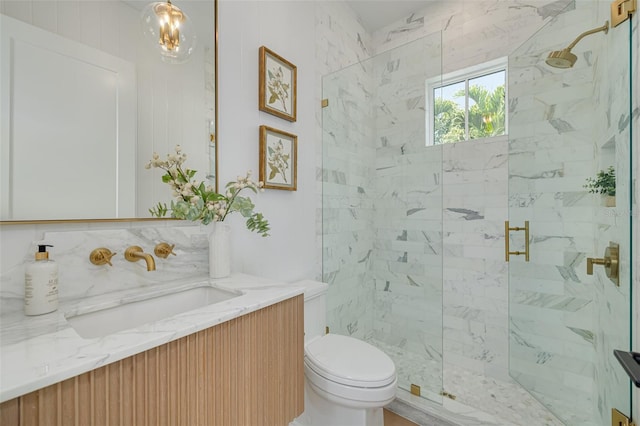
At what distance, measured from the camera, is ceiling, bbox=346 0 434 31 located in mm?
2273

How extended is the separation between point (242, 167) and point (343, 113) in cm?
101

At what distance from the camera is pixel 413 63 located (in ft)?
6.23

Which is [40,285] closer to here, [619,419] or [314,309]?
[314,309]

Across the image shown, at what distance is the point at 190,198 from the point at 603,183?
68.7 inches

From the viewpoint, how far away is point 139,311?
978 mm

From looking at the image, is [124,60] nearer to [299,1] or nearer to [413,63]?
[299,1]

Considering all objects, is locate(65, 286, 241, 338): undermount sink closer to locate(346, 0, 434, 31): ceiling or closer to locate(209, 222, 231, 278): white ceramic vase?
locate(209, 222, 231, 278): white ceramic vase

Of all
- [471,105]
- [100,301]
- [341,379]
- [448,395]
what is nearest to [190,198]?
[100,301]

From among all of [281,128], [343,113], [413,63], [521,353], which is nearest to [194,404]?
[281,128]

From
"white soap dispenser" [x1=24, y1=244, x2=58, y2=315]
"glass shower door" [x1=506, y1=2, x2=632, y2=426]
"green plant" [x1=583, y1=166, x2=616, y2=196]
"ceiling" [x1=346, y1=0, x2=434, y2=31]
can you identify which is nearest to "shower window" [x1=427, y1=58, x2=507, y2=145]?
"glass shower door" [x1=506, y1=2, x2=632, y2=426]

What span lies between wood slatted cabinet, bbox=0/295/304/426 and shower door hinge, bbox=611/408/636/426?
3.66 ft

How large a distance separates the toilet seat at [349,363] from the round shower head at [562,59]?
5.52 ft

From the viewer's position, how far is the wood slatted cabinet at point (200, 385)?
0.53 metres

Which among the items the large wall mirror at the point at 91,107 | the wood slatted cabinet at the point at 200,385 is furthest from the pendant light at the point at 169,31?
the wood slatted cabinet at the point at 200,385
